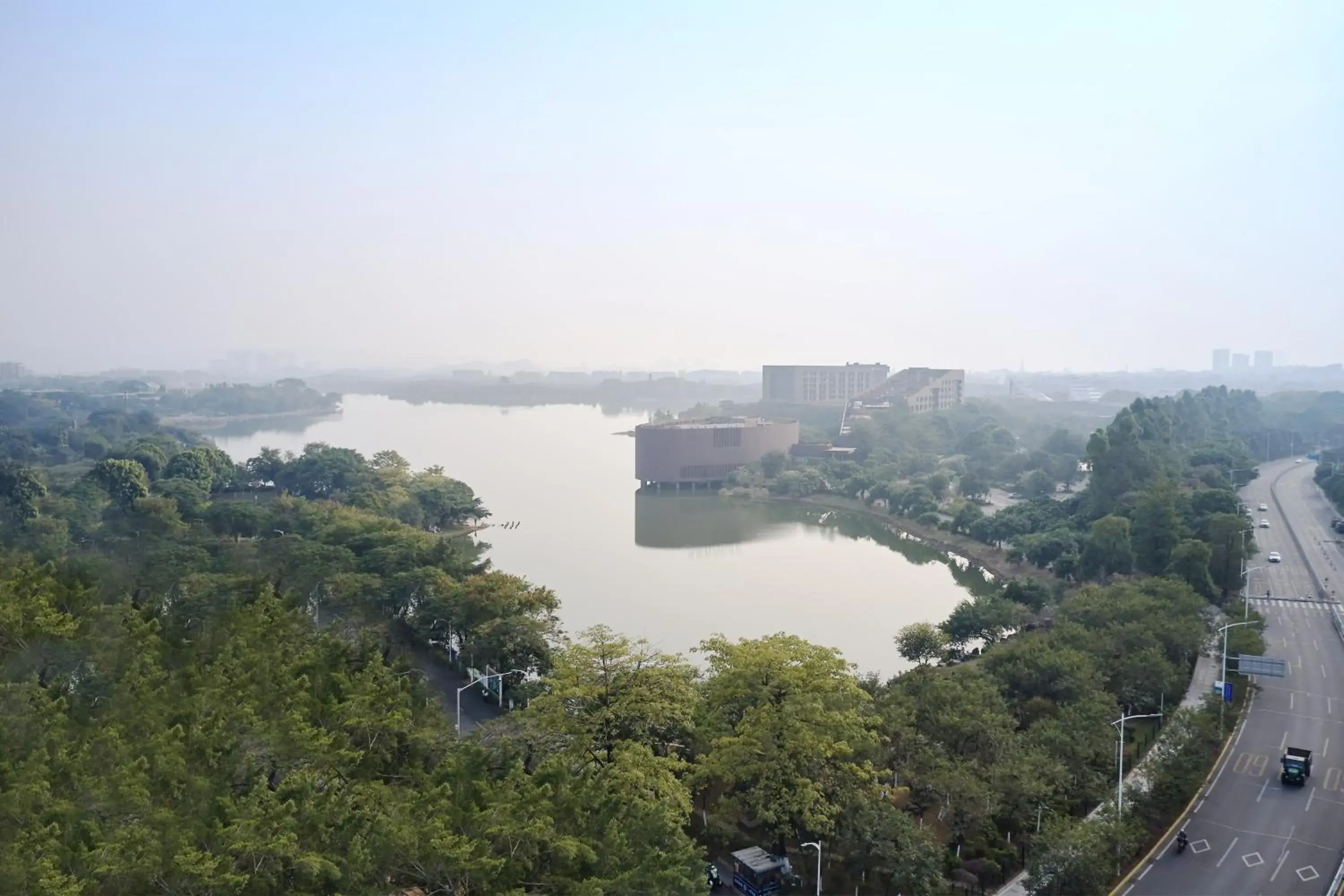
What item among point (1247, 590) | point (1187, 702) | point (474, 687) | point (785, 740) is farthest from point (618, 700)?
point (1247, 590)

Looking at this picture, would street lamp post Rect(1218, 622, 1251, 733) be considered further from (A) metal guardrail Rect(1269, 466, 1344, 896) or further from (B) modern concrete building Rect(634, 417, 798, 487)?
(B) modern concrete building Rect(634, 417, 798, 487)

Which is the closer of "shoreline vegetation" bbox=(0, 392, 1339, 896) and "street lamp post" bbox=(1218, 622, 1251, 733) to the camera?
"shoreline vegetation" bbox=(0, 392, 1339, 896)

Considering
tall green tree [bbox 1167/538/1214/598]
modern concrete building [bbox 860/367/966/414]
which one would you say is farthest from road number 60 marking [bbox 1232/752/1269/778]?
modern concrete building [bbox 860/367/966/414]

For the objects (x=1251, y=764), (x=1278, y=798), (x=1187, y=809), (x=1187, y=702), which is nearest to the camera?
(x=1187, y=809)

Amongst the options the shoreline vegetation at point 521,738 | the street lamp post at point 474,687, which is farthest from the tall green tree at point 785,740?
the street lamp post at point 474,687

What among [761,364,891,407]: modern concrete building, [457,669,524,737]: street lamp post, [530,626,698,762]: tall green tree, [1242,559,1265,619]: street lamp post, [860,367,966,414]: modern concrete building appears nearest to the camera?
[530,626,698,762]: tall green tree

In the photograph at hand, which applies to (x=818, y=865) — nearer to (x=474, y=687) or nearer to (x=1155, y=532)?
(x=474, y=687)

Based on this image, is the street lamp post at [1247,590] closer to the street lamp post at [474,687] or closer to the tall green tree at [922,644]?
the tall green tree at [922,644]

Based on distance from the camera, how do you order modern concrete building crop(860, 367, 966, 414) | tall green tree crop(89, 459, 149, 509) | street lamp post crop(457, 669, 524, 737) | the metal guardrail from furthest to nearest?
modern concrete building crop(860, 367, 966, 414) < tall green tree crop(89, 459, 149, 509) < street lamp post crop(457, 669, 524, 737) < the metal guardrail
